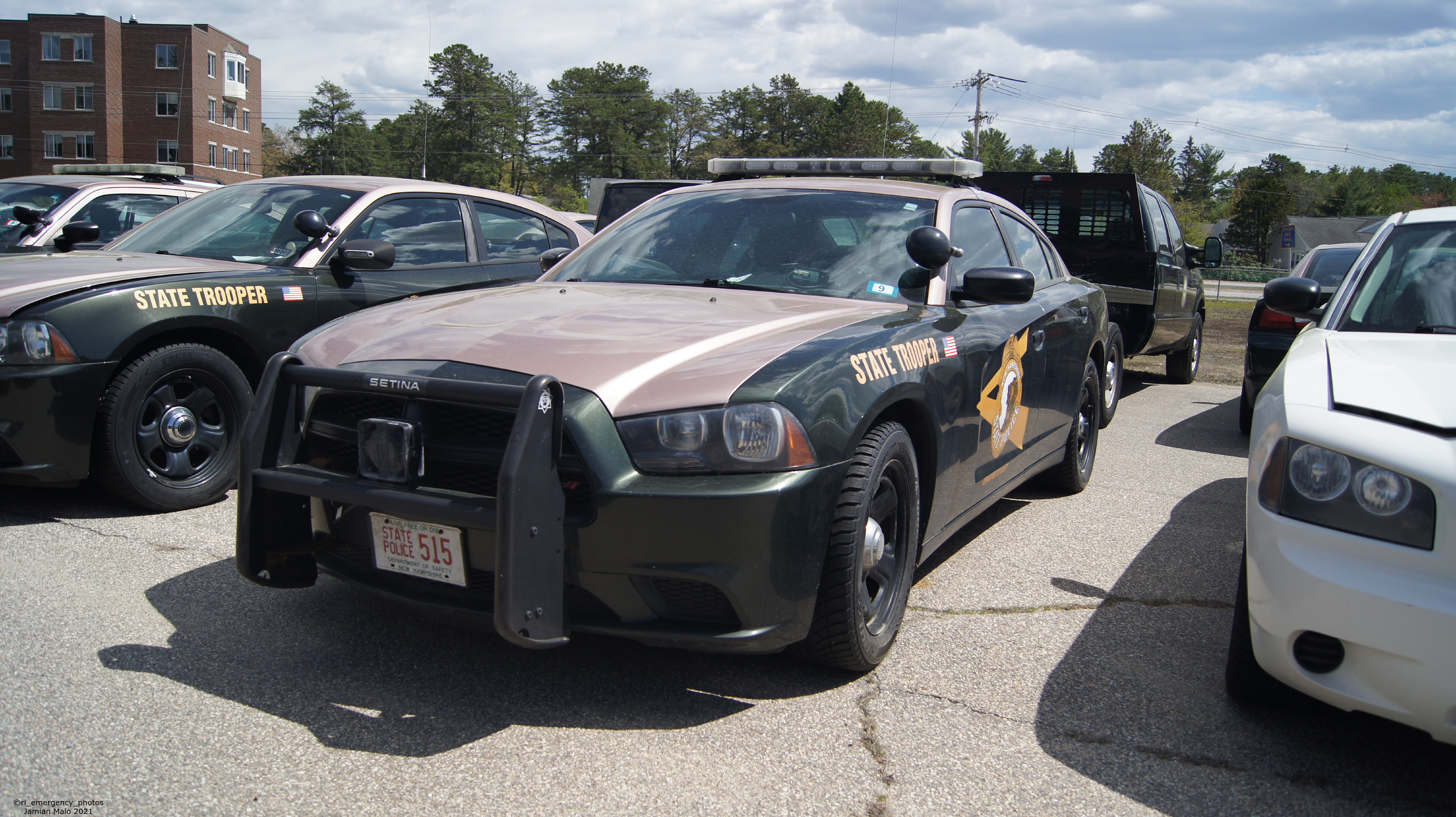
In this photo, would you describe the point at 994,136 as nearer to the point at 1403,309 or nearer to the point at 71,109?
the point at 71,109

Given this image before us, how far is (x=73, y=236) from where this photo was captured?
619cm

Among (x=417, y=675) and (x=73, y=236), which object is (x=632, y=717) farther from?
(x=73, y=236)

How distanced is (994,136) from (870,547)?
144467mm

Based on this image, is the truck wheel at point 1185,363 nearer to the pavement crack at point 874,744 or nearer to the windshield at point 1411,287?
the windshield at point 1411,287

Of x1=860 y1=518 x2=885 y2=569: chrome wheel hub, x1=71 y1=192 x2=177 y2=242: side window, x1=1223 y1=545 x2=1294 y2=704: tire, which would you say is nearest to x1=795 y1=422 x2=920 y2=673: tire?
x1=860 y1=518 x2=885 y2=569: chrome wheel hub

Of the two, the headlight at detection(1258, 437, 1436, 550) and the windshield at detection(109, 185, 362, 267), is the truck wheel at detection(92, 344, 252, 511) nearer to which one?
the windshield at detection(109, 185, 362, 267)

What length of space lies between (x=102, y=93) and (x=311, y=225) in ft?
236

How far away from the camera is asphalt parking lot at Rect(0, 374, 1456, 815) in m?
2.41

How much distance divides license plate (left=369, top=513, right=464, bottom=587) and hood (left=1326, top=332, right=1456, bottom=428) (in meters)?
2.29

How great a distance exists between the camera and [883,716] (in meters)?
2.87

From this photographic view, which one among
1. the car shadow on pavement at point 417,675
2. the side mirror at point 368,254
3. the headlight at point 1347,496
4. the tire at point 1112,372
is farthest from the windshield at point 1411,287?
the side mirror at point 368,254

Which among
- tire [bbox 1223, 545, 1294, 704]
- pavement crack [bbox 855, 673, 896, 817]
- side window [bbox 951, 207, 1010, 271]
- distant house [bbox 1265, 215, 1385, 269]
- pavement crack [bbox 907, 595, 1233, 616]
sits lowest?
pavement crack [bbox 855, 673, 896, 817]

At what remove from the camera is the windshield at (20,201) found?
308 inches

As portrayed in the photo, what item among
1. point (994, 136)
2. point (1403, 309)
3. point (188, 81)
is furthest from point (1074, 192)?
point (994, 136)
